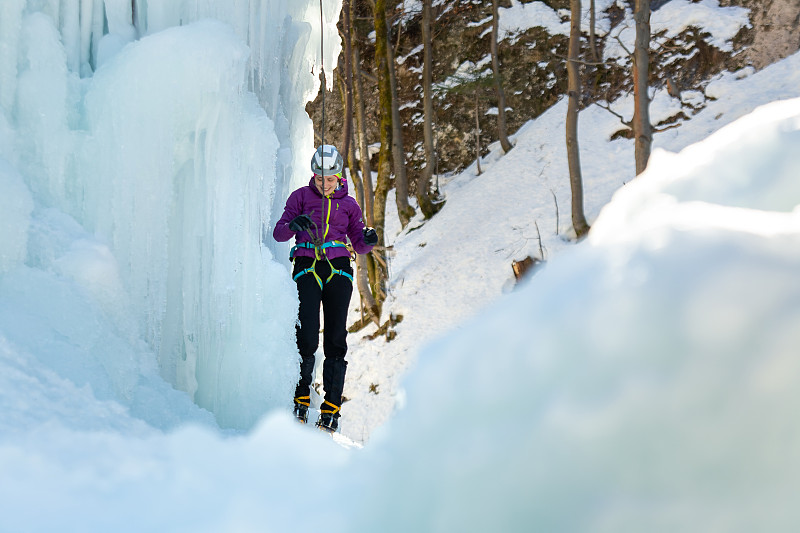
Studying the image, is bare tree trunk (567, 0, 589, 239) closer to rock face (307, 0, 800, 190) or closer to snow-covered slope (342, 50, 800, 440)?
snow-covered slope (342, 50, 800, 440)

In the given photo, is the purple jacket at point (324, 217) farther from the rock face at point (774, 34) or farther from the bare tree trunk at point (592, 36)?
the bare tree trunk at point (592, 36)

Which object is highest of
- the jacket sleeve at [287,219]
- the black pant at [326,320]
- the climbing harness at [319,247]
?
the jacket sleeve at [287,219]

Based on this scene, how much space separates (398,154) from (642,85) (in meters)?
6.77

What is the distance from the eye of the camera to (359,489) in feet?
5.72

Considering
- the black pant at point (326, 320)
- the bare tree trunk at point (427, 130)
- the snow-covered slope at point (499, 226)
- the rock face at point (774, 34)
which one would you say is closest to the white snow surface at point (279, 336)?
the black pant at point (326, 320)

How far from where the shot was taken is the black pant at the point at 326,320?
450 centimetres

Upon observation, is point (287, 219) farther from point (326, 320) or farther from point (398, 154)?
point (398, 154)

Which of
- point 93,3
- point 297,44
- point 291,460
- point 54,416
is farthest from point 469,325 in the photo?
point 297,44

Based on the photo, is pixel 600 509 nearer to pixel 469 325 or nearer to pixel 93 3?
pixel 469 325

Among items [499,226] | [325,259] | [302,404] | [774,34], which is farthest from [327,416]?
[774,34]

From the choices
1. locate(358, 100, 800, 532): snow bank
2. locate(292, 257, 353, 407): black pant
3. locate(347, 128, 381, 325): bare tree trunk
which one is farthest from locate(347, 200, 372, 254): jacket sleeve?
locate(347, 128, 381, 325): bare tree trunk

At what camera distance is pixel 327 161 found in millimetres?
4430

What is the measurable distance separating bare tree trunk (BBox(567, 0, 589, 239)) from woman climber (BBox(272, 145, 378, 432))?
847cm

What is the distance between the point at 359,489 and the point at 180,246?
128 inches
